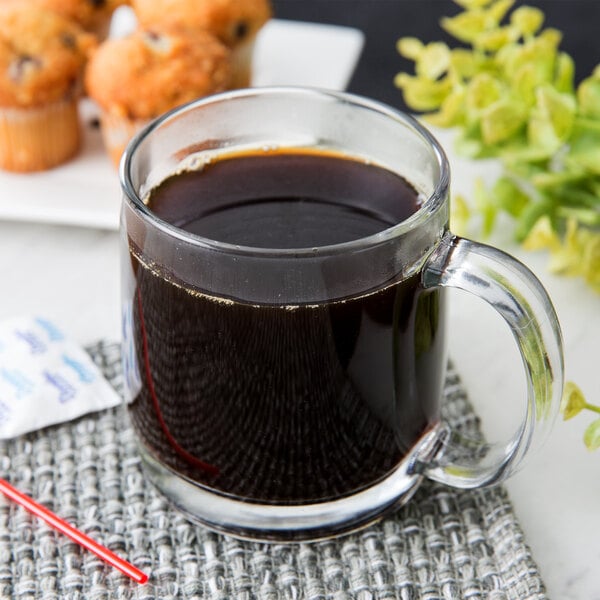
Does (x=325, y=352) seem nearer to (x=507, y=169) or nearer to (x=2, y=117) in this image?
(x=507, y=169)

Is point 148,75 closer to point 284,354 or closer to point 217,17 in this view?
point 217,17

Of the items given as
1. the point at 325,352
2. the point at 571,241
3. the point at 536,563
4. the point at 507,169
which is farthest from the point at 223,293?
the point at 507,169

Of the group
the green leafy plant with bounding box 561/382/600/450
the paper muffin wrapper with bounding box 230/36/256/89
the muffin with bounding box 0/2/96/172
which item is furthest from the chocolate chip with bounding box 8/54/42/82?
the green leafy plant with bounding box 561/382/600/450

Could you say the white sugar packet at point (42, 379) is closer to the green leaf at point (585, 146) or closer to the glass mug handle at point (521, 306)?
the glass mug handle at point (521, 306)

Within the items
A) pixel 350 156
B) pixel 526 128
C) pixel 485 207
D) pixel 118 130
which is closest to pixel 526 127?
pixel 526 128

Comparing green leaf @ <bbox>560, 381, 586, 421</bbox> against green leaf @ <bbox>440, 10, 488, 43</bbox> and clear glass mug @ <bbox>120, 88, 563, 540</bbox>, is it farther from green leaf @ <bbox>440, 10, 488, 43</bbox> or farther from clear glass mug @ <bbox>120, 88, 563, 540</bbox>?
green leaf @ <bbox>440, 10, 488, 43</bbox>

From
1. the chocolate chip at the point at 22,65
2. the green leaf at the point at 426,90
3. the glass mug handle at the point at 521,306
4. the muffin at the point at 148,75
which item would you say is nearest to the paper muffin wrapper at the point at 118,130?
the muffin at the point at 148,75

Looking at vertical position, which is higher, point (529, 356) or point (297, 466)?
point (529, 356)
